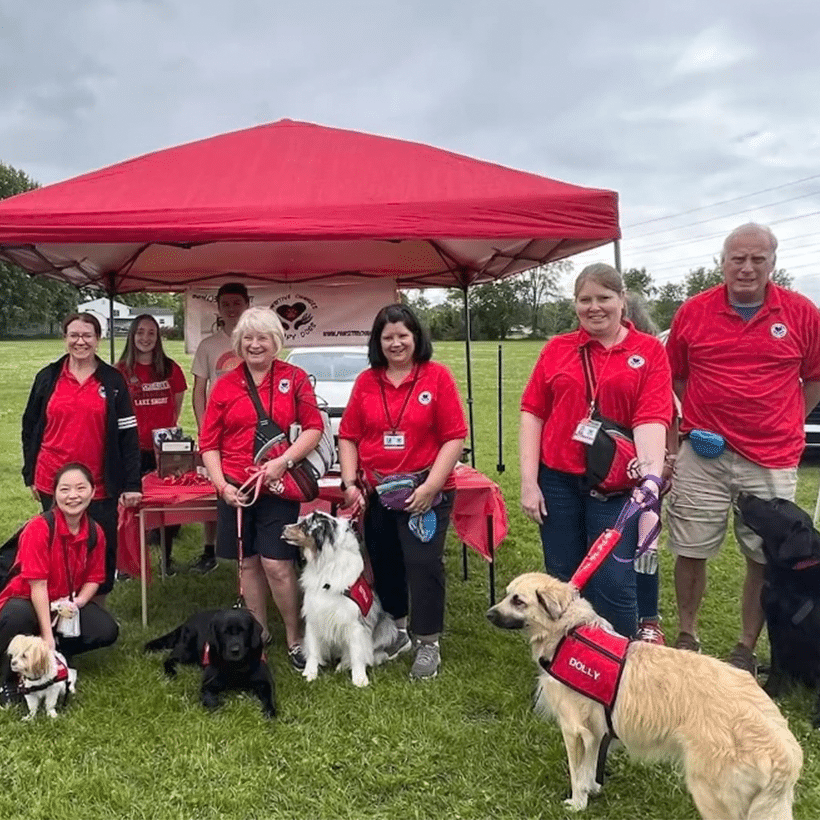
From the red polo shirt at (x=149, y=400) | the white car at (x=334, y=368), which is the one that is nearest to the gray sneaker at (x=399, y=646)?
the red polo shirt at (x=149, y=400)

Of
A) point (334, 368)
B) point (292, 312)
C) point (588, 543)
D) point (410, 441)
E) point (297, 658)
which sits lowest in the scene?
point (297, 658)

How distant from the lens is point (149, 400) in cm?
498

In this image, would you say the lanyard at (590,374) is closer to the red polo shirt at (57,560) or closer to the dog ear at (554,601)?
the dog ear at (554,601)

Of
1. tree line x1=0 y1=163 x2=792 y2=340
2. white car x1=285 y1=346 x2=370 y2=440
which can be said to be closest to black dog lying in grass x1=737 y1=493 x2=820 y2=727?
white car x1=285 y1=346 x2=370 y2=440

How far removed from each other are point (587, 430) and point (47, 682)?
2491 mm

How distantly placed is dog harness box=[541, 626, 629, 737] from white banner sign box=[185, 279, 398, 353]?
376cm

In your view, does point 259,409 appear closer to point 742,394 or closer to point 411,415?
point 411,415

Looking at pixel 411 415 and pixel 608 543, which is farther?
pixel 411 415

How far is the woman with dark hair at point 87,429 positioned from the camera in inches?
147

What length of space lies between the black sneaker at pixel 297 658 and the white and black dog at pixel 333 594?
3.2 inches

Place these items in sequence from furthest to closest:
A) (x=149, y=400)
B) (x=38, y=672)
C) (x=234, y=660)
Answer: (x=149, y=400)
(x=234, y=660)
(x=38, y=672)

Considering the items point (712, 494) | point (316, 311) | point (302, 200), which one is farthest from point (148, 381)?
point (712, 494)

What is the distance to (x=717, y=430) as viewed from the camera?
136 inches

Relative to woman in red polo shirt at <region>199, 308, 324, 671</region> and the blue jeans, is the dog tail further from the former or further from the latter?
the blue jeans
